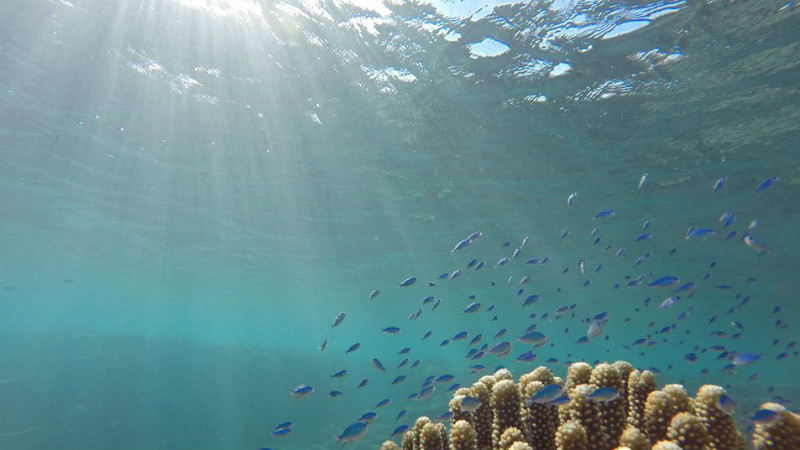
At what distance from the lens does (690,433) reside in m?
2.70

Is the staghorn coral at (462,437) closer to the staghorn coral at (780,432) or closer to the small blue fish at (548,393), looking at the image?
the small blue fish at (548,393)

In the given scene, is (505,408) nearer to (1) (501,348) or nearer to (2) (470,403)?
(2) (470,403)

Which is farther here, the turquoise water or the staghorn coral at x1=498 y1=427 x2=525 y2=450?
the turquoise water

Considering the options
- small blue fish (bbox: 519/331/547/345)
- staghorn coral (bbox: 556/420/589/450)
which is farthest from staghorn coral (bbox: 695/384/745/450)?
small blue fish (bbox: 519/331/547/345)

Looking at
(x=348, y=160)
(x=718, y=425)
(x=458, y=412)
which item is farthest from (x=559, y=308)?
(x=348, y=160)

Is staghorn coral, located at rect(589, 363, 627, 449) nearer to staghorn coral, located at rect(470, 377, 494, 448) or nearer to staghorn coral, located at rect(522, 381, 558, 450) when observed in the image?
staghorn coral, located at rect(522, 381, 558, 450)

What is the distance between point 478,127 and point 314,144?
24.3ft

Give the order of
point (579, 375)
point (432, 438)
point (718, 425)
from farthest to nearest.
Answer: point (432, 438) < point (579, 375) < point (718, 425)

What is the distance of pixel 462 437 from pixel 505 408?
1.66 ft

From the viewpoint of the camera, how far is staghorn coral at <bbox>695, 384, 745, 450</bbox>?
2805 millimetres

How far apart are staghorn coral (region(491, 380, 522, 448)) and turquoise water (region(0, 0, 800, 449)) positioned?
28.4 feet

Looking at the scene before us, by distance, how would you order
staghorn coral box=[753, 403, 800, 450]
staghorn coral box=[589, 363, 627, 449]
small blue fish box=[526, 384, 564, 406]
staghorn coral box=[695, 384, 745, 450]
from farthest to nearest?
small blue fish box=[526, 384, 564, 406], staghorn coral box=[589, 363, 627, 449], staghorn coral box=[695, 384, 745, 450], staghorn coral box=[753, 403, 800, 450]

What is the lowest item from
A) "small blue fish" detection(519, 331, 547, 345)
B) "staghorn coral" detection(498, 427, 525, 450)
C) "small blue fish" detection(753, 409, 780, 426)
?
"small blue fish" detection(519, 331, 547, 345)

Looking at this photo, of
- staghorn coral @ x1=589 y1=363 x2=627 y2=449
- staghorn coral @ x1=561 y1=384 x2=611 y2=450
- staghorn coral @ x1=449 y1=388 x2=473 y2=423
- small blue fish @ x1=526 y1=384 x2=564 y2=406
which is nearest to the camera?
staghorn coral @ x1=561 y1=384 x2=611 y2=450
